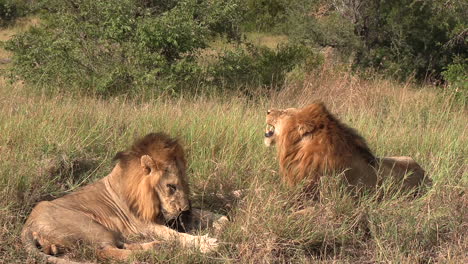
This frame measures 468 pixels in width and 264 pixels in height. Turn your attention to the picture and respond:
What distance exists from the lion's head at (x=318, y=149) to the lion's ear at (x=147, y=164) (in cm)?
102

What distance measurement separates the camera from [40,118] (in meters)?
5.54

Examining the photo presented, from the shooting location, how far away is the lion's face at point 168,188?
400 centimetres

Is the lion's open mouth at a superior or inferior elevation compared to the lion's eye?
superior

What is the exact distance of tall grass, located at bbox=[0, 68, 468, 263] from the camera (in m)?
3.74

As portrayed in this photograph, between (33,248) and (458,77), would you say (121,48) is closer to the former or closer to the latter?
(458,77)

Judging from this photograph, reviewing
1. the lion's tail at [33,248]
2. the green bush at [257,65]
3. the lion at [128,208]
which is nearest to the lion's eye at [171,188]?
the lion at [128,208]

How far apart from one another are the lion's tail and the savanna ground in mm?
55

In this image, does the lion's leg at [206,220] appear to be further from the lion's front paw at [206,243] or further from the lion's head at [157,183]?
the lion's front paw at [206,243]

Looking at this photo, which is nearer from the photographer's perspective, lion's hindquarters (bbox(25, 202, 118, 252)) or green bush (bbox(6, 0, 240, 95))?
lion's hindquarters (bbox(25, 202, 118, 252))

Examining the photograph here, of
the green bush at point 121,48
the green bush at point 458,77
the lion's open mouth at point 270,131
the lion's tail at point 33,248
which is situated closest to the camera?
the lion's tail at point 33,248

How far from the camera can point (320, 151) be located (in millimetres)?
4387

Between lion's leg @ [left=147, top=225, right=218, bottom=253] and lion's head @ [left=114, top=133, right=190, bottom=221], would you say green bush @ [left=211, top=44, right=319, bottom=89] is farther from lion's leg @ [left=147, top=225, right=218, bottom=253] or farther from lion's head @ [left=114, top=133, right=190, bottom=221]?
lion's leg @ [left=147, top=225, right=218, bottom=253]

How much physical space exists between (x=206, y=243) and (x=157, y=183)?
0.55 metres

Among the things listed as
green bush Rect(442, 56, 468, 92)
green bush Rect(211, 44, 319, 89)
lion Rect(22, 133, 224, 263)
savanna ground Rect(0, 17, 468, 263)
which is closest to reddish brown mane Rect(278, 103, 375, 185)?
savanna ground Rect(0, 17, 468, 263)
